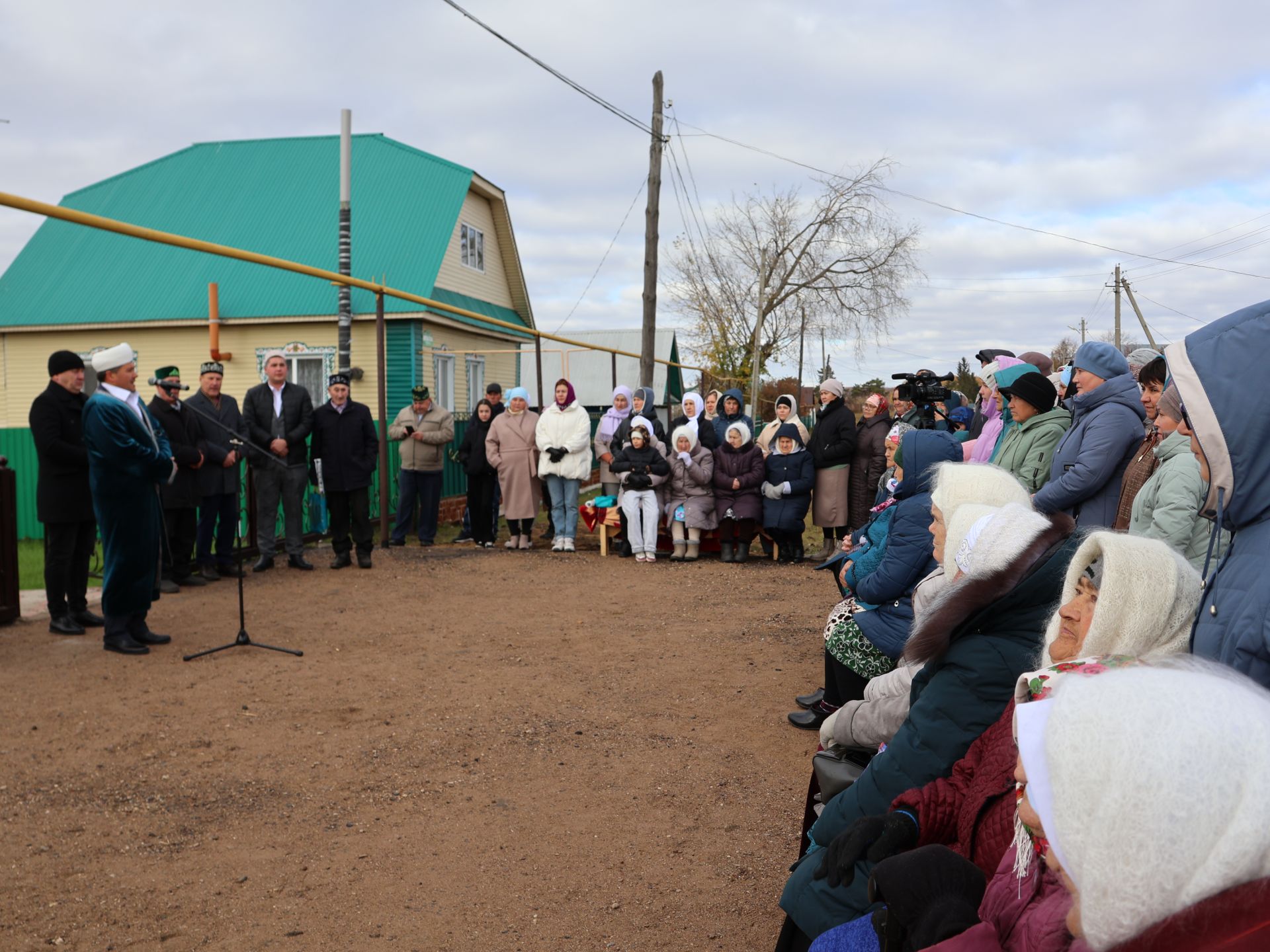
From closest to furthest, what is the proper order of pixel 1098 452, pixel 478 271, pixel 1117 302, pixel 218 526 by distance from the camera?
A: pixel 1098 452, pixel 218 526, pixel 478 271, pixel 1117 302

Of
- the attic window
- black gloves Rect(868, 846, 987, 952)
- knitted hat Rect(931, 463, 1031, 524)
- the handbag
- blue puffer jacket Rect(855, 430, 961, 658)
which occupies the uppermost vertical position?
the attic window

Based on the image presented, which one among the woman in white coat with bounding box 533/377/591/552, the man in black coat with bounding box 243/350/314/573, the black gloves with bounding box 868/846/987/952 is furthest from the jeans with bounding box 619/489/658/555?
the black gloves with bounding box 868/846/987/952

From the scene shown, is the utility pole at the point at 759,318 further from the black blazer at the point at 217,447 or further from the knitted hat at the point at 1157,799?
the knitted hat at the point at 1157,799

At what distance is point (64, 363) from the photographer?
6914 millimetres

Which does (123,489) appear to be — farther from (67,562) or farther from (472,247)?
(472,247)

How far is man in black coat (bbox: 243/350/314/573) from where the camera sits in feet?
32.0

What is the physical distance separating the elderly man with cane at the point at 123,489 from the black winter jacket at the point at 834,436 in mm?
6268

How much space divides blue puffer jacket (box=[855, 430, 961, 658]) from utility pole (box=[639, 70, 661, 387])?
12373mm

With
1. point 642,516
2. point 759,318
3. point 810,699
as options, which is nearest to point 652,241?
point 642,516

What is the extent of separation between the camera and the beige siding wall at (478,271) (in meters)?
20.3

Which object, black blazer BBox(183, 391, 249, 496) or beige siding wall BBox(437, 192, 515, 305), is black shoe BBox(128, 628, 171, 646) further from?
beige siding wall BBox(437, 192, 515, 305)

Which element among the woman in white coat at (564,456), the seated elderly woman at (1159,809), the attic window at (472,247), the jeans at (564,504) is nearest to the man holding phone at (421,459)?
the woman in white coat at (564,456)

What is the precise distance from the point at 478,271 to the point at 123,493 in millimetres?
16086

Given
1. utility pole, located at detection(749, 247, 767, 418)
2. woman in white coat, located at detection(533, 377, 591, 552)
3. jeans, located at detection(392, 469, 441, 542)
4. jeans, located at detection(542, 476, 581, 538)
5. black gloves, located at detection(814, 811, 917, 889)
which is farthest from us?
utility pole, located at detection(749, 247, 767, 418)
